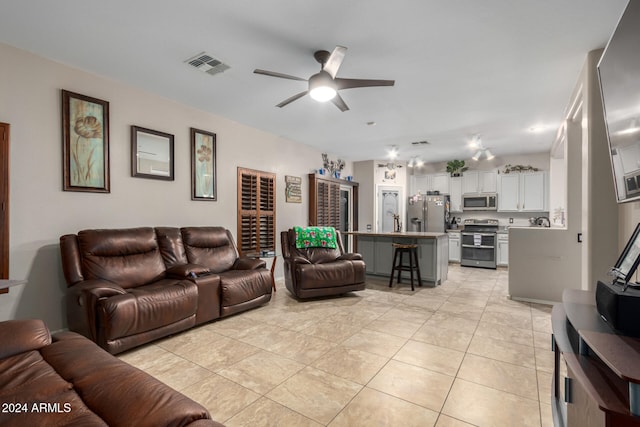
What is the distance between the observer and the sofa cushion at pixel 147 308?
7.76 ft

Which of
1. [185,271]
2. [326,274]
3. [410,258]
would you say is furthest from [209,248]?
[410,258]

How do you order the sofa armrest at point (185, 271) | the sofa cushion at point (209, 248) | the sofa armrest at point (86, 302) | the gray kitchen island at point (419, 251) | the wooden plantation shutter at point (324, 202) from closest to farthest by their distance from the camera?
the sofa armrest at point (86, 302), the sofa armrest at point (185, 271), the sofa cushion at point (209, 248), the gray kitchen island at point (419, 251), the wooden plantation shutter at point (324, 202)

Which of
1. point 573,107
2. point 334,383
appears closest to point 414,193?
point 573,107

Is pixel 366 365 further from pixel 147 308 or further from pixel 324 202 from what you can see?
pixel 324 202

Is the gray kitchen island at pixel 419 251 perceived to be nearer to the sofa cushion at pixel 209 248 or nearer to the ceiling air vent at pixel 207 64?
the sofa cushion at pixel 209 248

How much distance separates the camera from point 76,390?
1204mm

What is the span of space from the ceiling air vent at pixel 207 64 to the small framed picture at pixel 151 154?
3.86 feet

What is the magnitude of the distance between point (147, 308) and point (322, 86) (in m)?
2.45

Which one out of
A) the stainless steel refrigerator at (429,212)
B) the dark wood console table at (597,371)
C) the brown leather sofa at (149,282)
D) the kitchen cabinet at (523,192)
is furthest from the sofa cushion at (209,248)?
the kitchen cabinet at (523,192)

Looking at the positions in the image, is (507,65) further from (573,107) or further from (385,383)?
(385,383)

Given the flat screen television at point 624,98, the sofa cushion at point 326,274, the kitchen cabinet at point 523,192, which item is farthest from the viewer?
the kitchen cabinet at point 523,192

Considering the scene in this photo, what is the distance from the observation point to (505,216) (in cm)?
715

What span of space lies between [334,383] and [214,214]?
3.14 metres

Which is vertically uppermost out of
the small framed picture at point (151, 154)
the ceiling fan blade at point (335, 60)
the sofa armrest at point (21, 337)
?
the ceiling fan blade at point (335, 60)
